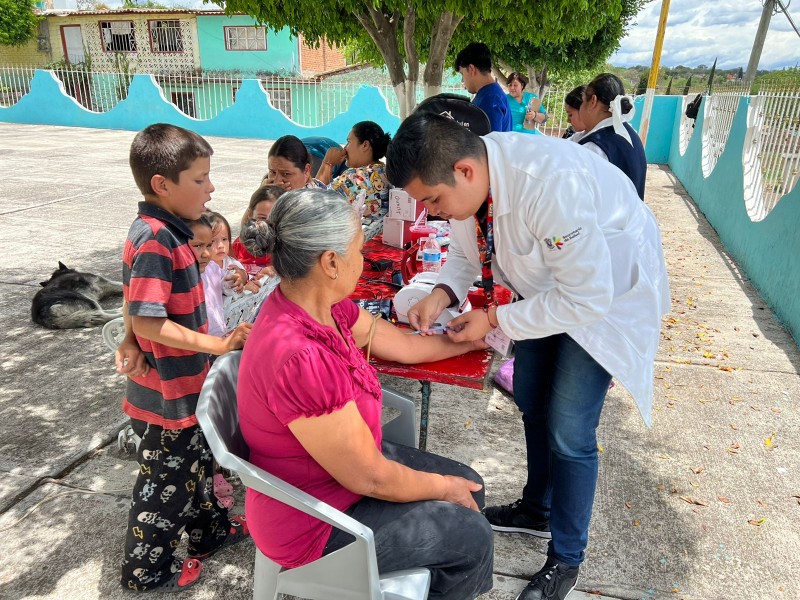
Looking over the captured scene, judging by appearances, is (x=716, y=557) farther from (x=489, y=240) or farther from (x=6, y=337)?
(x=6, y=337)

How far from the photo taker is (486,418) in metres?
3.31

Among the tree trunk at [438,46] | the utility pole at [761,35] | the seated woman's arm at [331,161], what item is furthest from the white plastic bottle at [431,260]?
the utility pole at [761,35]

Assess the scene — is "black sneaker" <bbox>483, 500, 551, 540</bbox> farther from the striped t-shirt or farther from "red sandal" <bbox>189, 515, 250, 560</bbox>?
the striped t-shirt

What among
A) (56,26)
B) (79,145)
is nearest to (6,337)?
(79,145)

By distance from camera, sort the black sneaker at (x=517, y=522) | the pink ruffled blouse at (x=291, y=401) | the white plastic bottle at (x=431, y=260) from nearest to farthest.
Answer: the pink ruffled blouse at (x=291, y=401), the black sneaker at (x=517, y=522), the white plastic bottle at (x=431, y=260)

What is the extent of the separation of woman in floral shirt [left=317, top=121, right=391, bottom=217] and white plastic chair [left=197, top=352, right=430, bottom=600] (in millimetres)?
2072

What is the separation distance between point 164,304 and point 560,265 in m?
1.20

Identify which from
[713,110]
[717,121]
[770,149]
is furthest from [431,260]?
[713,110]

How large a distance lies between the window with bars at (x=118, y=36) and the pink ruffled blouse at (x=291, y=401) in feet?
101

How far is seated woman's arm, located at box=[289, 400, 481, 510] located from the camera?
1375 mm

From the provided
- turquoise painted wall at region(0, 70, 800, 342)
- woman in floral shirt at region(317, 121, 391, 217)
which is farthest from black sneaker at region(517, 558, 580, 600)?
turquoise painted wall at region(0, 70, 800, 342)

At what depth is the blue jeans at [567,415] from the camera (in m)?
1.85

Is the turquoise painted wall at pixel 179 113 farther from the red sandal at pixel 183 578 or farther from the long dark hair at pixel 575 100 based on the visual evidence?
the red sandal at pixel 183 578

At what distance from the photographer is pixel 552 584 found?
2053 mm
